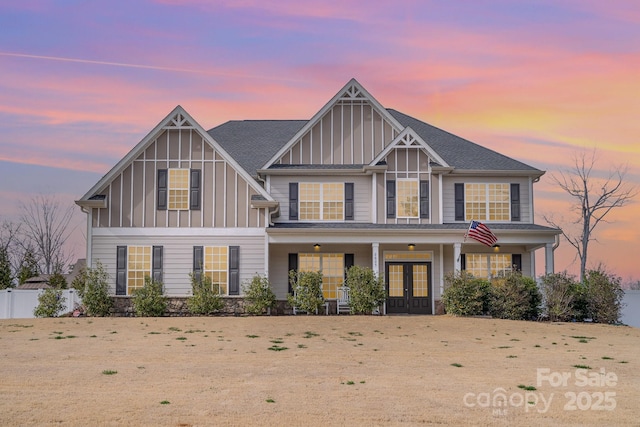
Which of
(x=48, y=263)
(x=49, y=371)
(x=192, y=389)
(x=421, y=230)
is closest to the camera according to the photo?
(x=192, y=389)

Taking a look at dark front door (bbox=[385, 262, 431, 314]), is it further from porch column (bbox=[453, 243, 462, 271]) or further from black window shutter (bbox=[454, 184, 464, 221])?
black window shutter (bbox=[454, 184, 464, 221])

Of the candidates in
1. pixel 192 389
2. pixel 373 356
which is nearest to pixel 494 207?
pixel 373 356

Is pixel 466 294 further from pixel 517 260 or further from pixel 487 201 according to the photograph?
pixel 487 201

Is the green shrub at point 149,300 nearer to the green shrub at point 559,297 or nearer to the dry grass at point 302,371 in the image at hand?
the dry grass at point 302,371

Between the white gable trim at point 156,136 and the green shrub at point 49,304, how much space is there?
12.7ft

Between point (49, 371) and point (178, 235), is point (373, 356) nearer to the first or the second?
point (49, 371)

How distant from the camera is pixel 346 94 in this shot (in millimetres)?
32312

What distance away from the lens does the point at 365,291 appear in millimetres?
28844

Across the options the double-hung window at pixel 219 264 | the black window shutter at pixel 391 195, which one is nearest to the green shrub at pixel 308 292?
the double-hung window at pixel 219 264

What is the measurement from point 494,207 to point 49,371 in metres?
21.2

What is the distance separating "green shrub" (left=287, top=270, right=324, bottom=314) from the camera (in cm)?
2911

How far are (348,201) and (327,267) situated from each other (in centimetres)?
289

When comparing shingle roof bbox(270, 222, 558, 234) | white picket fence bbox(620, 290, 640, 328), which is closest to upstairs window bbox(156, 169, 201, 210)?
shingle roof bbox(270, 222, 558, 234)

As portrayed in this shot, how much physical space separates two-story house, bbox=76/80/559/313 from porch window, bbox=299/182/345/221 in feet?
0.14
